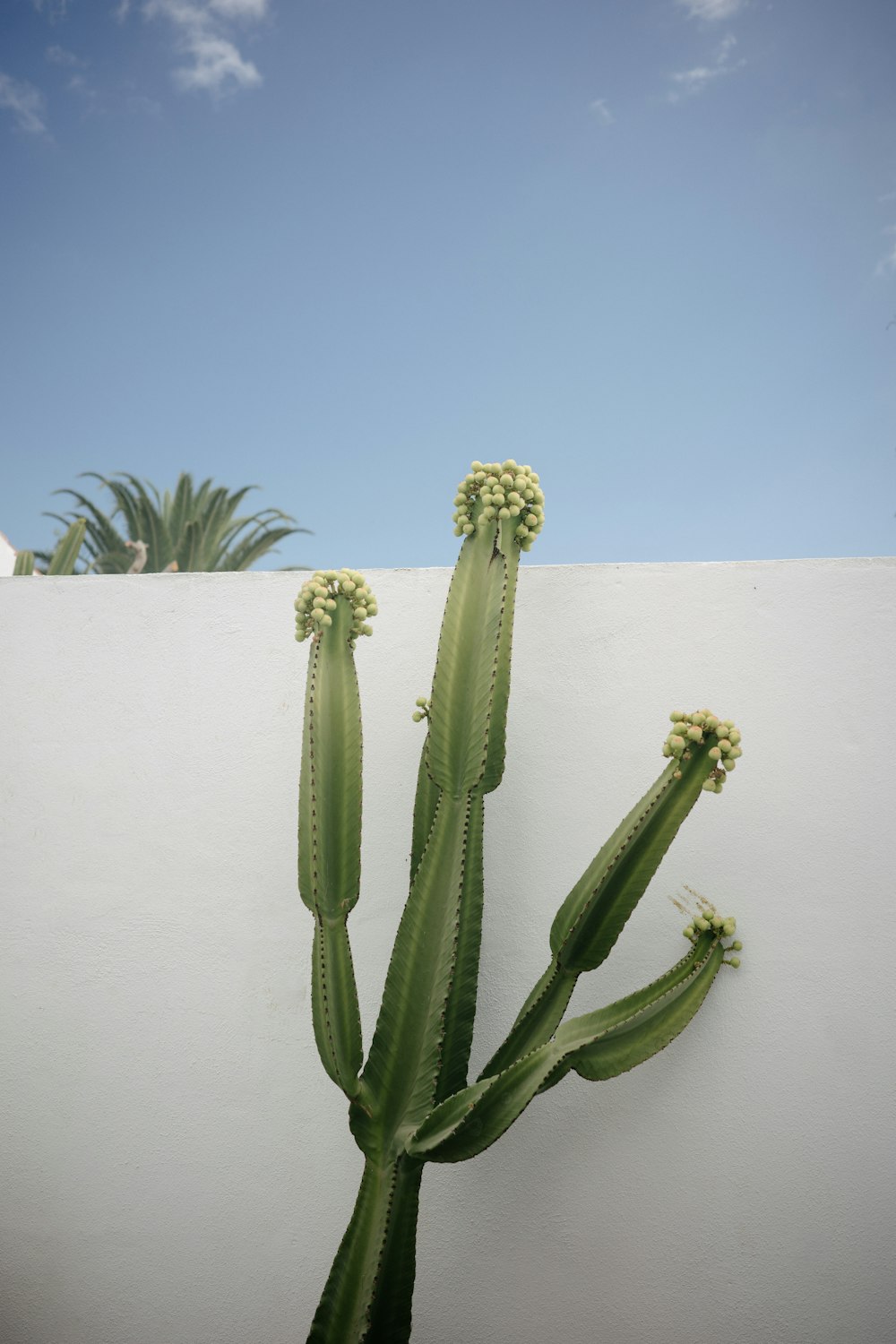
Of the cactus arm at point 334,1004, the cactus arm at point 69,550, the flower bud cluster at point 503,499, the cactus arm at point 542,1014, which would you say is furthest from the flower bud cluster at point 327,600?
the cactus arm at point 69,550

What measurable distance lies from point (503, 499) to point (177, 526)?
8898mm

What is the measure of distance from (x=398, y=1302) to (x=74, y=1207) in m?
1.01

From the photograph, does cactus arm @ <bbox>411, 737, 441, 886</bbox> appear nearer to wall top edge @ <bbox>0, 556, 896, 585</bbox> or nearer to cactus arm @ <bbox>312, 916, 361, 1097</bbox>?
cactus arm @ <bbox>312, 916, 361, 1097</bbox>

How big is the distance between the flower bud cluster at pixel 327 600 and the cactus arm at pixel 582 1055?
0.78 metres

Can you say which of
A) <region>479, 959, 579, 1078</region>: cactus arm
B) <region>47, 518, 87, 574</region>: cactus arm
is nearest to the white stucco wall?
<region>479, 959, 579, 1078</region>: cactus arm

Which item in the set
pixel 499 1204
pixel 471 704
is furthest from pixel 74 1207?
pixel 471 704

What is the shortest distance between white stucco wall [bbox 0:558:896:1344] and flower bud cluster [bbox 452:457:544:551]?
51cm

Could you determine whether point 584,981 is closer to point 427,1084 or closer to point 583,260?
point 427,1084

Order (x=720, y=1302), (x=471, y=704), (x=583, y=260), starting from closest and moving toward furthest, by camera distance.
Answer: (x=471, y=704)
(x=720, y=1302)
(x=583, y=260)

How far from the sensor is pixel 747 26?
529 centimetres

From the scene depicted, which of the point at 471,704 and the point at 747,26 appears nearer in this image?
the point at 471,704

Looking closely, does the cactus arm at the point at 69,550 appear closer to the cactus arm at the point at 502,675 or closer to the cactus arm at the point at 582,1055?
the cactus arm at the point at 502,675

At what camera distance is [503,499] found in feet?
4.88

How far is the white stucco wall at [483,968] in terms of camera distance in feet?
→ 5.76
